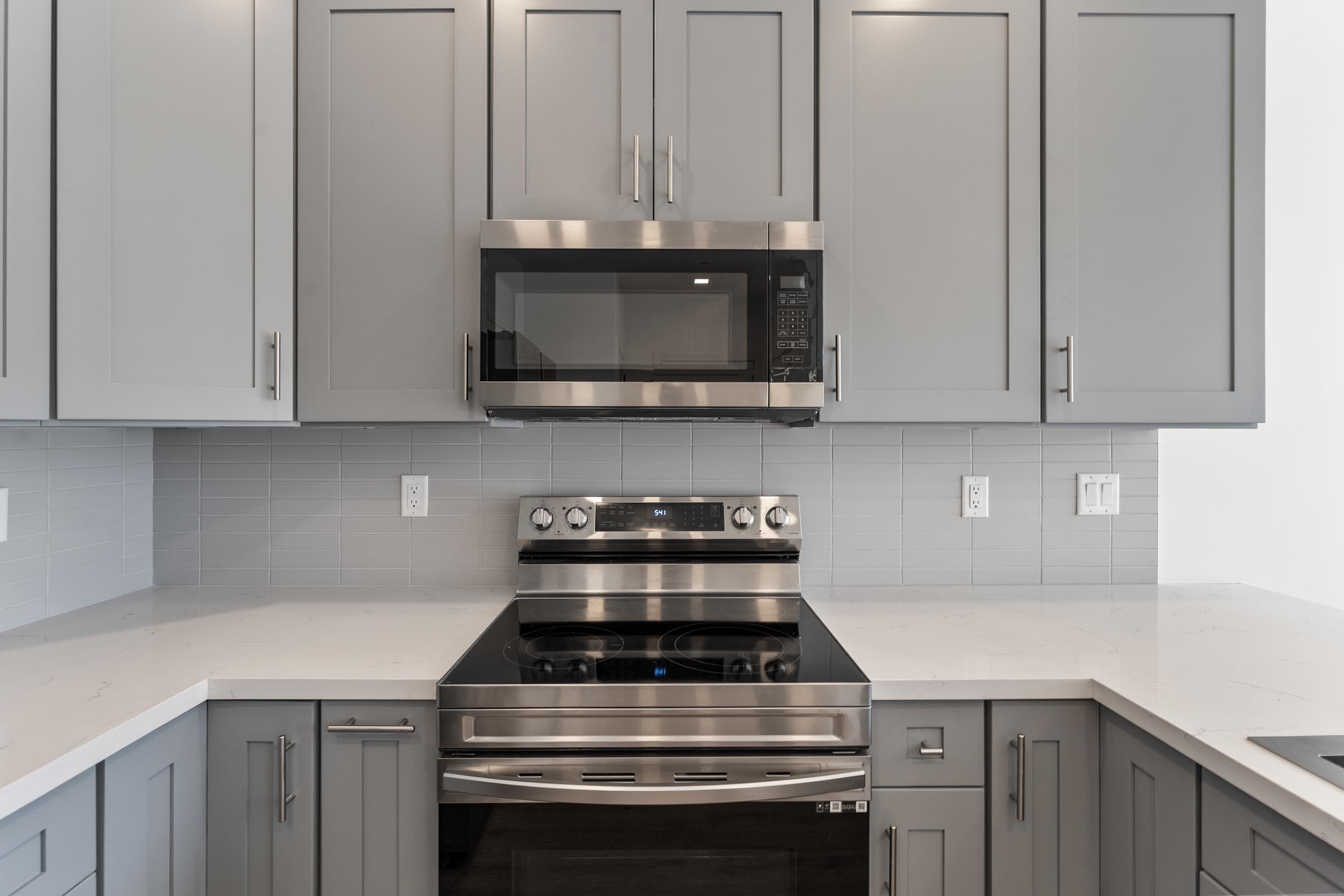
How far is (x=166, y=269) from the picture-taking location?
4.17ft

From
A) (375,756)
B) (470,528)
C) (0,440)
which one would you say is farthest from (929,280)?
(0,440)

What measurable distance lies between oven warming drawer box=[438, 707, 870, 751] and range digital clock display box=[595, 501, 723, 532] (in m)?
0.61

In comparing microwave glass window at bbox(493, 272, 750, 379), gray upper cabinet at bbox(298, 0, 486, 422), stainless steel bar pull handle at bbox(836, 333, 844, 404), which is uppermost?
gray upper cabinet at bbox(298, 0, 486, 422)

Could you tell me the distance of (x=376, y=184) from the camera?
1490 mm

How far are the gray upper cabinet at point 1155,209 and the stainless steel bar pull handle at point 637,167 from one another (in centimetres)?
85

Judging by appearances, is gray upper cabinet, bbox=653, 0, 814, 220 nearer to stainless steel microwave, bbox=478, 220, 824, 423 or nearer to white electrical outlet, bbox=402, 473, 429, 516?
stainless steel microwave, bbox=478, 220, 824, 423

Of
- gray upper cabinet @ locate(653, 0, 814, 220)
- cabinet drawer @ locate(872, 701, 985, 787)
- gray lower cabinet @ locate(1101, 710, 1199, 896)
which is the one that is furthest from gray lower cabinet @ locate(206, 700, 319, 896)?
gray lower cabinet @ locate(1101, 710, 1199, 896)

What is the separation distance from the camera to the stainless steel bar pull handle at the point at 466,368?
1.49 meters

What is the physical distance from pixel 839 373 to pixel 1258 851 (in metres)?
0.97

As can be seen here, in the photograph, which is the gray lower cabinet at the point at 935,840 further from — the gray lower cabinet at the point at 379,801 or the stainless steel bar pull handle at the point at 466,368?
the stainless steel bar pull handle at the point at 466,368

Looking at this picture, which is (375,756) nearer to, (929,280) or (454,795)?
(454,795)

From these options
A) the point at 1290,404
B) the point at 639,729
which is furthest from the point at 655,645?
the point at 1290,404

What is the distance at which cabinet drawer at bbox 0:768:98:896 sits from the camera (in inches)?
32.7

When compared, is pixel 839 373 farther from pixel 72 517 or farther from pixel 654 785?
pixel 72 517
